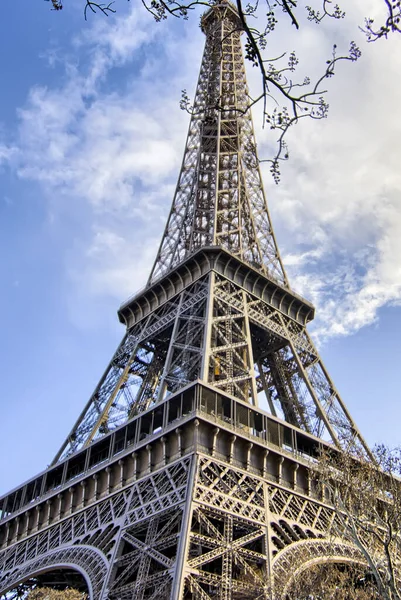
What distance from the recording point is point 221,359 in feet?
118

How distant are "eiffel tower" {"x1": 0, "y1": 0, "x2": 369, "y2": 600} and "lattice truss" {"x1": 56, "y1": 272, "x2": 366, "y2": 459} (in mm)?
113

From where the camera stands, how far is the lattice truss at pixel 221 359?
35344 mm

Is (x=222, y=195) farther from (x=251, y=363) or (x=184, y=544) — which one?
(x=184, y=544)

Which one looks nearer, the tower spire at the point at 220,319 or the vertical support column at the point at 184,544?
the vertical support column at the point at 184,544

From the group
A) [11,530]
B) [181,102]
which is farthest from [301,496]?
[181,102]

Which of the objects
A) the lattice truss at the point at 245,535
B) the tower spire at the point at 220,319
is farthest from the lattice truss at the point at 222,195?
the lattice truss at the point at 245,535

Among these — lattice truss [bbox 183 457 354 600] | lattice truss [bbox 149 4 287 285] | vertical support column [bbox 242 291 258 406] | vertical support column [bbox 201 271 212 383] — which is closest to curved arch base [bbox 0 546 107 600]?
lattice truss [bbox 183 457 354 600]

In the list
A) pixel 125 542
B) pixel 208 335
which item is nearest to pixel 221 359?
pixel 208 335

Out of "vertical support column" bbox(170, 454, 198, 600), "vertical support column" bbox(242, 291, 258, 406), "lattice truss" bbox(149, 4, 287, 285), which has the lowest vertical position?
"vertical support column" bbox(170, 454, 198, 600)

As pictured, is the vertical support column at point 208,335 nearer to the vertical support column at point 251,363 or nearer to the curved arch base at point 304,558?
the vertical support column at point 251,363

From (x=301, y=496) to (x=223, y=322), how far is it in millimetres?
11758

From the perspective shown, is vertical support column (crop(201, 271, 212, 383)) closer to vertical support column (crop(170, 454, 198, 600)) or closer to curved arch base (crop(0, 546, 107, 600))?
vertical support column (crop(170, 454, 198, 600))

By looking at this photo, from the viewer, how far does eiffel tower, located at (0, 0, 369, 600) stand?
25266mm

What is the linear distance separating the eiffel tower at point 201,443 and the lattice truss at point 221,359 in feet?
0.37
